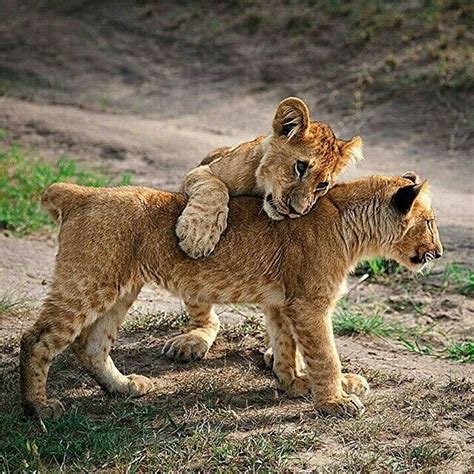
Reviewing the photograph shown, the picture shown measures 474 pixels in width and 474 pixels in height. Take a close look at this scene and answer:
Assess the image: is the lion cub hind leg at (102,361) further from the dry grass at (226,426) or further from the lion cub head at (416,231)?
the lion cub head at (416,231)

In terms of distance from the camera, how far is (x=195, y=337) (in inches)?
259

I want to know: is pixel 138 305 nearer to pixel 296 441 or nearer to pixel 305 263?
pixel 305 263

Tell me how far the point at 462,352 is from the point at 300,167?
199 cm

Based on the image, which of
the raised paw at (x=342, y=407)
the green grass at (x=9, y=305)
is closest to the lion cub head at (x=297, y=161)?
the raised paw at (x=342, y=407)

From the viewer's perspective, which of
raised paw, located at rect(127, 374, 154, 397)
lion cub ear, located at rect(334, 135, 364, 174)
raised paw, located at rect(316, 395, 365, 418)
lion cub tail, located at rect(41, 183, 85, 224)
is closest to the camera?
raised paw, located at rect(316, 395, 365, 418)

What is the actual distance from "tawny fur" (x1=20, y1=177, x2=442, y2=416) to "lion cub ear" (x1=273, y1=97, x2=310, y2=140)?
437mm

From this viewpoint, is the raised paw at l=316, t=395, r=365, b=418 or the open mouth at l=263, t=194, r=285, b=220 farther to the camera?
the open mouth at l=263, t=194, r=285, b=220

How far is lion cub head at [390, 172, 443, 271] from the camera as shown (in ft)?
19.8

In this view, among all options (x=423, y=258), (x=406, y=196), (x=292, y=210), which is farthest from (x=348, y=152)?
(x=423, y=258)

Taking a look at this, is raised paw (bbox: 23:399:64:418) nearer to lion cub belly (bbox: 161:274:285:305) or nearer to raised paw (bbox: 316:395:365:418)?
lion cub belly (bbox: 161:274:285:305)

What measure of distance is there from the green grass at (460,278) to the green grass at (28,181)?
352 centimetres

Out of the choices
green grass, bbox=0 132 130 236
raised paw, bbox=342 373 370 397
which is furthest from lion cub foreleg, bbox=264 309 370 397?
green grass, bbox=0 132 130 236

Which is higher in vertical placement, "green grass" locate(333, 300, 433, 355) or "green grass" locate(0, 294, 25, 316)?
"green grass" locate(0, 294, 25, 316)

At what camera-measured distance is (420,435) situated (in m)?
5.37
